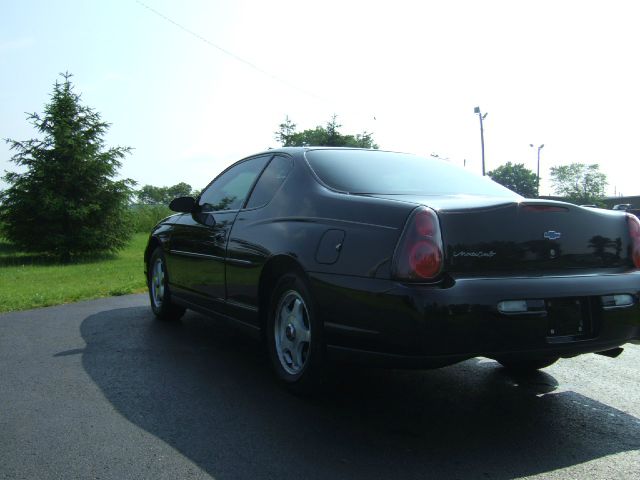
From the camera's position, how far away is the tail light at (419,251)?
300cm

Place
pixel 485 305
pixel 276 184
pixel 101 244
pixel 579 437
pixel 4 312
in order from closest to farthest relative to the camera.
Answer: pixel 485 305 → pixel 579 437 → pixel 276 184 → pixel 4 312 → pixel 101 244

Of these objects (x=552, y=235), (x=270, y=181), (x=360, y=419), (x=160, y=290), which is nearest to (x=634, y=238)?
(x=552, y=235)

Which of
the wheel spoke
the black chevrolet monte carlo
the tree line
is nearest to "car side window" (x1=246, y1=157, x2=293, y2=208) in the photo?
the black chevrolet monte carlo

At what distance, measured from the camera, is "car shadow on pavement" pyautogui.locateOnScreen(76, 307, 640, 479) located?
2.84 m

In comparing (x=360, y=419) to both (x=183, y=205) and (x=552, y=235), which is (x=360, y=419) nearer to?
(x=552, y=235)

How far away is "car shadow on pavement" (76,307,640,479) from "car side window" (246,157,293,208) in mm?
1262

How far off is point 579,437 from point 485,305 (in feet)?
3.09

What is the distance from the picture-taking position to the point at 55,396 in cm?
388

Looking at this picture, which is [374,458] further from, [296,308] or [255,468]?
[296,308]

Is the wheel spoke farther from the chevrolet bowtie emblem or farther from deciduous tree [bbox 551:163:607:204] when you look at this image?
deciduous tree [bbox 551:163:607:204]

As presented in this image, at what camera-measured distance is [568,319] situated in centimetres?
A: 314

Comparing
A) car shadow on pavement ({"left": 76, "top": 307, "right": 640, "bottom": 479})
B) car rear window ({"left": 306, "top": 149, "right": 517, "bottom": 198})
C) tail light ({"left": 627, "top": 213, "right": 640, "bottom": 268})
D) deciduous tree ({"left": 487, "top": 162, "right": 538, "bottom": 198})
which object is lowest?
car shadow on pavement ({"left": 76, "top": 307, "right": 640, "bottom": 479})

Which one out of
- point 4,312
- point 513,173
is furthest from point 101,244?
point 513,173

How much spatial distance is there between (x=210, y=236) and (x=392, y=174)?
1.68 meters
